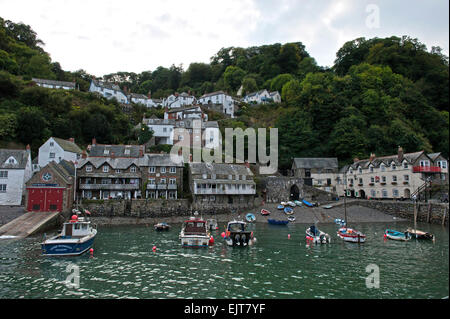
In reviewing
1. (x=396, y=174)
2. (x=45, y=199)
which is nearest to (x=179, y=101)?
(x=45, y=199)

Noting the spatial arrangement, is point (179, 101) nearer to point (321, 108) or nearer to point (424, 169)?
point (321, 108)

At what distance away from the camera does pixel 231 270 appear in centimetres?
2183

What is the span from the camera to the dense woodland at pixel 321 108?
7006 cm

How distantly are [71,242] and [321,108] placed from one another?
7185cm

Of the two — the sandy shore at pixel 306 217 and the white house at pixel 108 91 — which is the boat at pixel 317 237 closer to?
the sandy shore at pixel 306 217

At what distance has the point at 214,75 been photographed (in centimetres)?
14038

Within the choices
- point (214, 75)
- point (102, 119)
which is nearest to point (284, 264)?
point (102, 119)

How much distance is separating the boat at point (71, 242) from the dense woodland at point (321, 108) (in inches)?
1691

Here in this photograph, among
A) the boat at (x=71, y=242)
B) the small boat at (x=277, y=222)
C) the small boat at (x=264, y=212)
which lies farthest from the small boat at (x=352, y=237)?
the boat at (x=71, y=242)

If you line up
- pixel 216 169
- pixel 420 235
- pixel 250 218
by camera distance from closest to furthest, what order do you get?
1. pixel 420 235
2. pixel 250 218
3. pixel 216 169

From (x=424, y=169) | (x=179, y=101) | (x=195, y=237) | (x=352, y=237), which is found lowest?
(x=352, y=237)

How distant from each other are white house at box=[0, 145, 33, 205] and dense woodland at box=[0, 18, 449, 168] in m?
14.7

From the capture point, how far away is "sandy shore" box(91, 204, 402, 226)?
1881 inches

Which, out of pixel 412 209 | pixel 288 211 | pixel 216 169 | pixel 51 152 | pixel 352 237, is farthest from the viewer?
pixel 51 152
